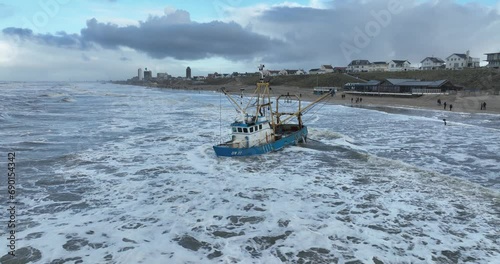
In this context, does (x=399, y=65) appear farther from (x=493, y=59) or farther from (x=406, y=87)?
(x=406, y=87)

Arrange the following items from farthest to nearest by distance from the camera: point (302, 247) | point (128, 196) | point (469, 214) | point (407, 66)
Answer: point (407, 66) → point (128, 196) → point (469, 214) → point (302, 247)

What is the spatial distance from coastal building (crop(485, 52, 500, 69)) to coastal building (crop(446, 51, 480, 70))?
1101 cm

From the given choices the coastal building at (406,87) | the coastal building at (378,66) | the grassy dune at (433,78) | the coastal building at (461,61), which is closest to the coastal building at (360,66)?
the coastal building at (378,66)

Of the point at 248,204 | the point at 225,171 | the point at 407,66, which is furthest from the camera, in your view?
the point at 407,66

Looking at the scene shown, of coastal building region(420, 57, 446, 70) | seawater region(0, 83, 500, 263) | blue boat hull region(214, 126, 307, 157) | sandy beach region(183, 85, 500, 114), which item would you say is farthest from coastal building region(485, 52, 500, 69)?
blue boat hull region(214, 126, 307, 157)

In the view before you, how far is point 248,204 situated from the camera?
16641 mm

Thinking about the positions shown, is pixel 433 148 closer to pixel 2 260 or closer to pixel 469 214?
pixel 469 214

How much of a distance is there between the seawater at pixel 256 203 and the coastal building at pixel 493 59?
107273 mm

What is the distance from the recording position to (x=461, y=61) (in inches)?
5236

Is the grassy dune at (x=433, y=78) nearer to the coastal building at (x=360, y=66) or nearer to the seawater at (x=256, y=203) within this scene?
the coastal building at (x=360, y=66)

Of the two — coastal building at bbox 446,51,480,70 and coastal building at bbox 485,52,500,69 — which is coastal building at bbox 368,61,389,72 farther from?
coastal building at bbox 485,52,500,69

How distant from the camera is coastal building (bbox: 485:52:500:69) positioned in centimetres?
11712

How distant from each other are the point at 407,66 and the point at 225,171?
159 metres

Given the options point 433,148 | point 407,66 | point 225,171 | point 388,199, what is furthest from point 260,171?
point 407,66
